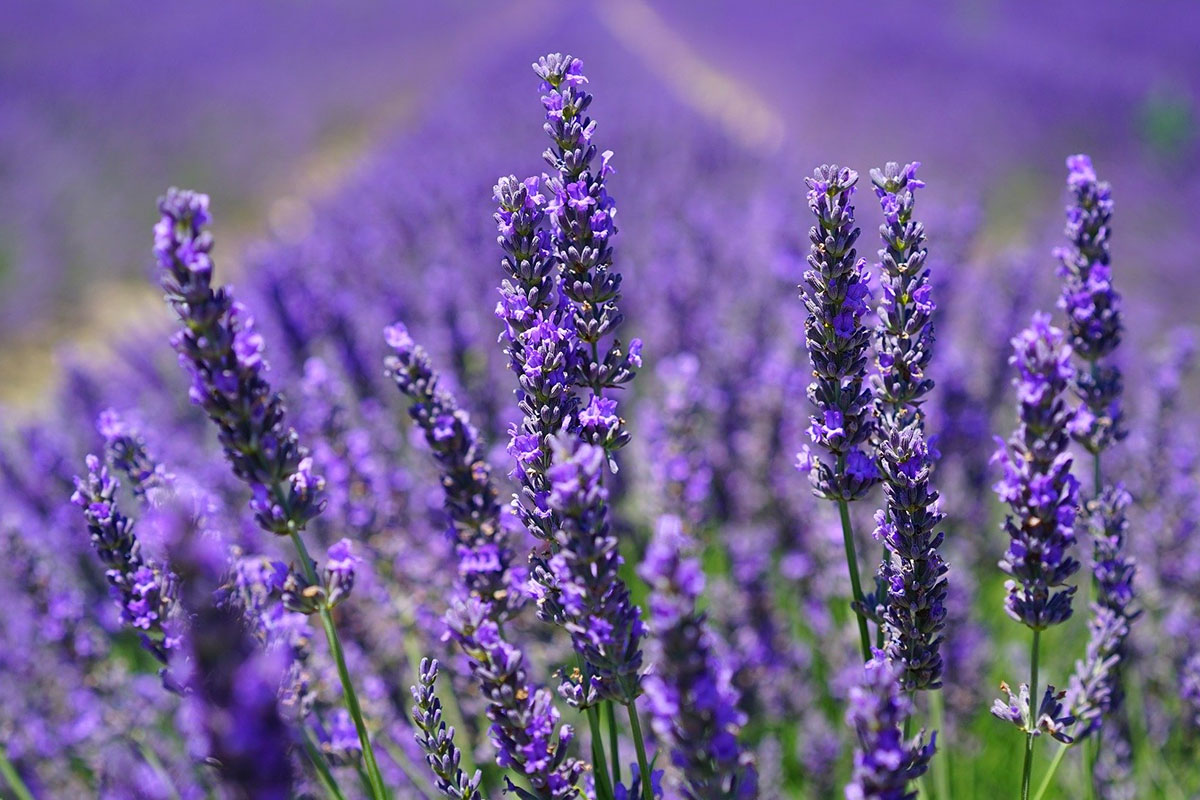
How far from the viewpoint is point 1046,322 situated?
4.30 feet

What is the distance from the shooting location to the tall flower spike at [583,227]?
4.83 ft

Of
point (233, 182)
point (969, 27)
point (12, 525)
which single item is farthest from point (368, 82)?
point (12, 525)

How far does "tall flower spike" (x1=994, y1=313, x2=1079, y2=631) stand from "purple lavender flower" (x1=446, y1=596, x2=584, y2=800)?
78 cm

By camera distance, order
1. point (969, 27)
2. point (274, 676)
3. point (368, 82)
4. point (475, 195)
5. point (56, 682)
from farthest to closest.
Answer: point (368, 82)
point (969, 27)
point (475, 195)
point (56, 682)
point (274, 676)

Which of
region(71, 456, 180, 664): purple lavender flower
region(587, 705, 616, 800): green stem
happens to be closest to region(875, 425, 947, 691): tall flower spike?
region(587, 705, 616, 800): green stem

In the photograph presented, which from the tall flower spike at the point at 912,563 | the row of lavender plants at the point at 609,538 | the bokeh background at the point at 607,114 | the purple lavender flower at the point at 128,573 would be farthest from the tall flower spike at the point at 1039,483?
the bokeh background at the point at 607,114

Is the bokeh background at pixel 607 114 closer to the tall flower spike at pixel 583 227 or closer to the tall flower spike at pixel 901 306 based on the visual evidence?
the tall flower spike at pixel 901 306

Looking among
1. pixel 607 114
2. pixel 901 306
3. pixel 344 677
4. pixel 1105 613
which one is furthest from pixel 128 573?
pixel 607 114

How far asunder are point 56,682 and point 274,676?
2.86 meters

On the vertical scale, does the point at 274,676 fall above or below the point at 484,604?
below

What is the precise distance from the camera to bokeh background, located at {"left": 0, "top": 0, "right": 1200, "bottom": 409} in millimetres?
11008

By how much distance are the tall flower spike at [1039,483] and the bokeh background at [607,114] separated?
11.6ft

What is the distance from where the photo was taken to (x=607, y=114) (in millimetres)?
13000

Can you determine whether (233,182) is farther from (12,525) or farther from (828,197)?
(828,197)
